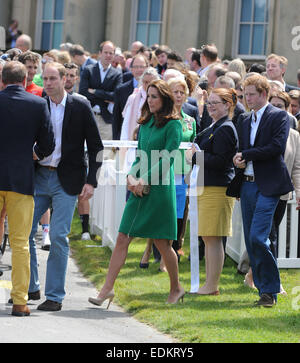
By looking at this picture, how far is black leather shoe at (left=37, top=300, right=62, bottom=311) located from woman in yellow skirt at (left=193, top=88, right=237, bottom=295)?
181cm

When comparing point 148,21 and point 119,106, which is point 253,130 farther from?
point 148,21

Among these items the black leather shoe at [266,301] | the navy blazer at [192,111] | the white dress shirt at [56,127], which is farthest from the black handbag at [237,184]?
the navy blazer at [192,111]

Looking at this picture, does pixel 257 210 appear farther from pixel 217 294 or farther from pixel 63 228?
pixel 63 228

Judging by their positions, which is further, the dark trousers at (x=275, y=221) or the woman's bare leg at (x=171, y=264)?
the dark trousers at (x=275, y=221)

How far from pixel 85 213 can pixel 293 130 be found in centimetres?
434

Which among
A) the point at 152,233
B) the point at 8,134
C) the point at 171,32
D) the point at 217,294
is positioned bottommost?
the point at 217,294

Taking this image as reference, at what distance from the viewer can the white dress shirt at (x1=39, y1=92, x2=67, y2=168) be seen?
9672mm

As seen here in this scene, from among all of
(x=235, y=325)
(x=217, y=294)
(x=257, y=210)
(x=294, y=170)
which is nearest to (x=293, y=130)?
(x=294, y=170)

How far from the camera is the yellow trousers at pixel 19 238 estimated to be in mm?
9195

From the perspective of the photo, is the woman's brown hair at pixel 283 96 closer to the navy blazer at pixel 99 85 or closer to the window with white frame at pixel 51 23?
the navy blazer at pixel 99 85

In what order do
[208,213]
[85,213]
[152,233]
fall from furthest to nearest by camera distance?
[85,213], [208,213], [152,233]

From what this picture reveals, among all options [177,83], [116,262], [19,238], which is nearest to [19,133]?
[19,238]

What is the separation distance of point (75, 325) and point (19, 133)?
1.80 meters
